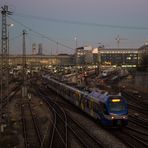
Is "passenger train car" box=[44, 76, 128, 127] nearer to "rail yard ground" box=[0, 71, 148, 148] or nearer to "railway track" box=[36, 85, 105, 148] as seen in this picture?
"rail yard ground" box=[0, 71, 148, 148]

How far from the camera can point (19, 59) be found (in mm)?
161000

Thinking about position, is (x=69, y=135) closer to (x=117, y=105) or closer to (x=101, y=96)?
(x=117, y=105)

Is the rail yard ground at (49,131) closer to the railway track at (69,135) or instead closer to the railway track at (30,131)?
the railway track at (30,131)

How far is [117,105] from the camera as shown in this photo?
30594mm

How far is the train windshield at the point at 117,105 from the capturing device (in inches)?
1196

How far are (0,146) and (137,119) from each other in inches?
616

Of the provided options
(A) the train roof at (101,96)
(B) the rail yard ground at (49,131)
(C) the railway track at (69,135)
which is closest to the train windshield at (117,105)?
(A) the train roof at (101,96)

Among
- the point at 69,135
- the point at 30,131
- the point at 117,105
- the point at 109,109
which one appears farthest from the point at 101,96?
the point at 30,131

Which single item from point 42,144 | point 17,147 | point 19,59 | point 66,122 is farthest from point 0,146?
point 19,59

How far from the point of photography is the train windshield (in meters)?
30.4

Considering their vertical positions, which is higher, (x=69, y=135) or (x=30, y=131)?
(x=69, y=135)

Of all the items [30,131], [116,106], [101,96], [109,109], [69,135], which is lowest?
[30,131]

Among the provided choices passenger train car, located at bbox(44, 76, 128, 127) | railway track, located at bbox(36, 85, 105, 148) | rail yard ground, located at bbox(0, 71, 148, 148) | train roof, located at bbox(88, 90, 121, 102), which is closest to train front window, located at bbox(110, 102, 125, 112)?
passenger train car, located at bbox(44, 76, 128, 127)

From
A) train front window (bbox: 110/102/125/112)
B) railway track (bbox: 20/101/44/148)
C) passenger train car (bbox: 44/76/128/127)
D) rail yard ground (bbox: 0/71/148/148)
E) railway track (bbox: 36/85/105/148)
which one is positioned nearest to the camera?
railway track (bbox: 36/85/105/148)
